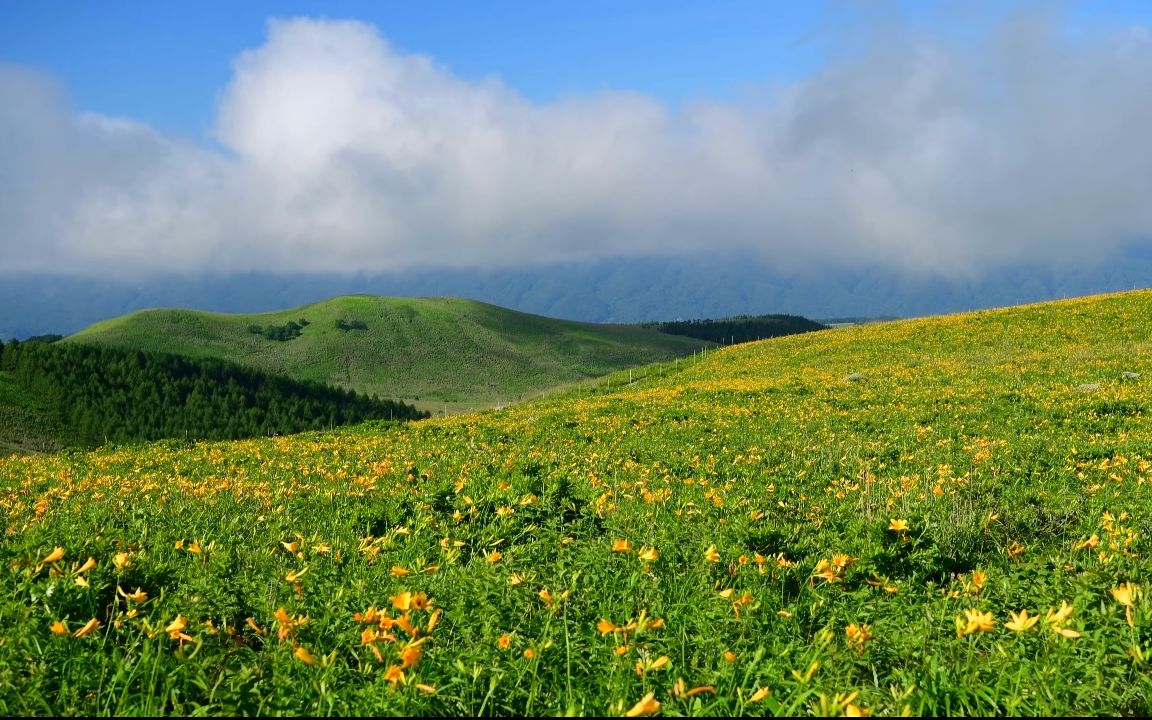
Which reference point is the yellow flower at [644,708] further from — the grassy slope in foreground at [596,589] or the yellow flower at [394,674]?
the yellow flower at [394,674]

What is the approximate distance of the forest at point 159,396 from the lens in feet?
251

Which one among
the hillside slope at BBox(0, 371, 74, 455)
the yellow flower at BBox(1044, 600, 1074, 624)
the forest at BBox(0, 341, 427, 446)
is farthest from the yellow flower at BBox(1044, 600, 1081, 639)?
the forest at BBox(0, 341, 427, 446)

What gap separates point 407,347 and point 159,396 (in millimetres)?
82576

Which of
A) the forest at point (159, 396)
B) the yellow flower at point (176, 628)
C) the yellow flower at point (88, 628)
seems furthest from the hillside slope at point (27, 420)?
the yellow flower at point (176, 628)

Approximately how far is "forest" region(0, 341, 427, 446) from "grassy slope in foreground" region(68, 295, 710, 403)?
36761 mm

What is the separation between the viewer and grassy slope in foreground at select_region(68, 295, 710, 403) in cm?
14938

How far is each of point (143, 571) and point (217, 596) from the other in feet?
2.24

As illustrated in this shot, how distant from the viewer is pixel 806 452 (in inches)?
553

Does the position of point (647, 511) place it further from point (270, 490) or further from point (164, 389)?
point (164, 389)

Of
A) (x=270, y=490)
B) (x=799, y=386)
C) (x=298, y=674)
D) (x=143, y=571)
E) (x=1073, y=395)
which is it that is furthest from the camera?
(x=799, y=386)

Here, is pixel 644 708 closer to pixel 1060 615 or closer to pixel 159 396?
pixel 1060 615

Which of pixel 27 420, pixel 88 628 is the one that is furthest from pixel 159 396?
pixel 88 628

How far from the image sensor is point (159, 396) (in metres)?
87.8

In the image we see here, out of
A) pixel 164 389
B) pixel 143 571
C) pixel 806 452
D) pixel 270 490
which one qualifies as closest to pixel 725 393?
pixel 806 452
